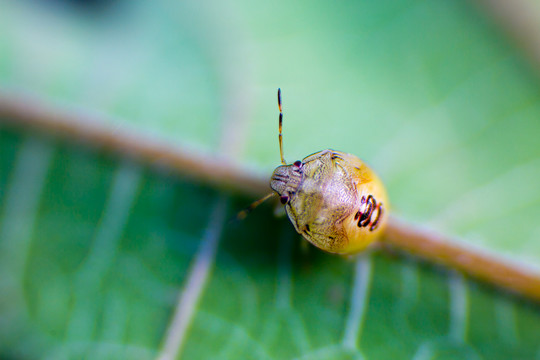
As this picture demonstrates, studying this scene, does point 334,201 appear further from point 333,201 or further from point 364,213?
point 364,213

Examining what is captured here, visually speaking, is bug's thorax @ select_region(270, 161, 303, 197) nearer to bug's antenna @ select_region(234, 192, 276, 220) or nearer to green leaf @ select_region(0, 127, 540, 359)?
bug's antenna @ select_region(234, 192, 276, 220)

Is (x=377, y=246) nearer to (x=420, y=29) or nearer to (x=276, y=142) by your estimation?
(x=276, y=142)

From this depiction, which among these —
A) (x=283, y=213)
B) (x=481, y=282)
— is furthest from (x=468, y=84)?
(x=283, y=213)

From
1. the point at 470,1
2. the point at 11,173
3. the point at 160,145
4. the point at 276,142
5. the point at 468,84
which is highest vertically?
the point at 470,1

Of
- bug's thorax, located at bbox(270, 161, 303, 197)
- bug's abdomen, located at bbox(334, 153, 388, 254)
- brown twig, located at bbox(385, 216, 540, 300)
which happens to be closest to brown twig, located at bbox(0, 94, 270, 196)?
bug's thorax, located at bbox(270, 161, 303, 197)

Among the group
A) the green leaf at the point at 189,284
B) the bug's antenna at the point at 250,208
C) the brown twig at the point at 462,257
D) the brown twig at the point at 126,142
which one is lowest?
the green leaf at the point at 189,284

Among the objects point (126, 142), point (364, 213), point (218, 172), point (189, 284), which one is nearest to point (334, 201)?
point (364, 213)

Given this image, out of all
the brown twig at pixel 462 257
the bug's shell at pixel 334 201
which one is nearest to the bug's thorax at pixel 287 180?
the bug's shell at pixel 334 201

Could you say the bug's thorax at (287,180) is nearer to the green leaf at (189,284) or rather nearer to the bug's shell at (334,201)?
the bug's shell at (334,201)

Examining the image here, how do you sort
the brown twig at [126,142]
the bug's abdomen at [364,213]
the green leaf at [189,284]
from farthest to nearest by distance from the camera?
1. the brown twig at [126,142]
2. the green leaf at [189,284]
3. the bug's abdomen at [364,213]
